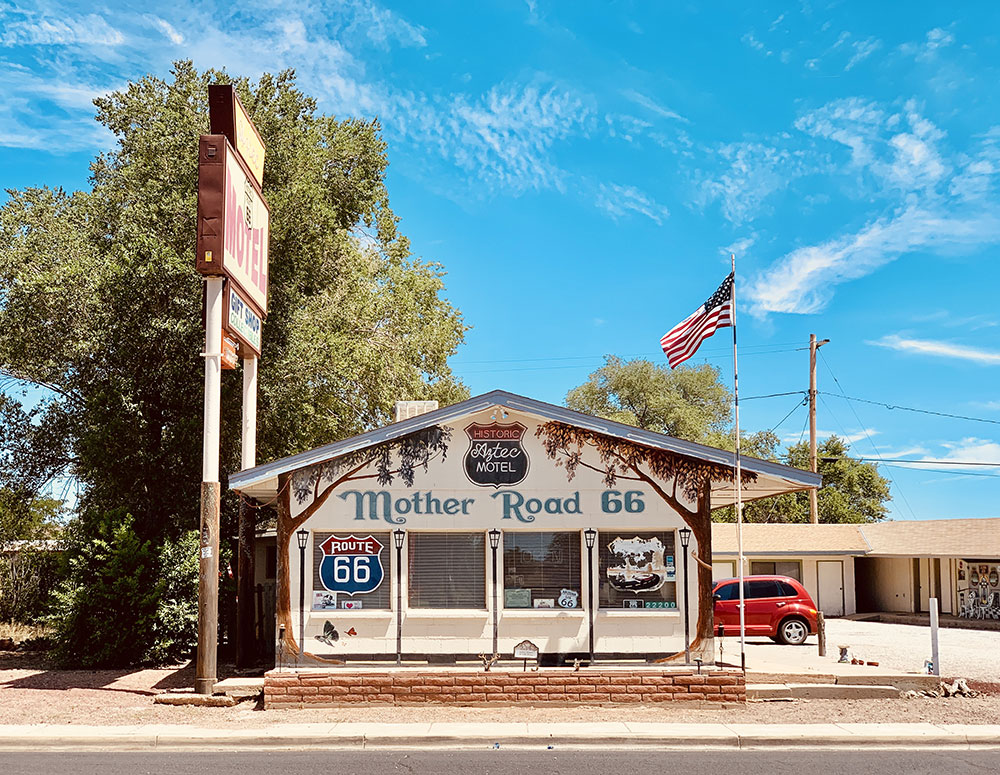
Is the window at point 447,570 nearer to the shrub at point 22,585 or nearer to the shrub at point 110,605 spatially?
the shrub at point 110,605

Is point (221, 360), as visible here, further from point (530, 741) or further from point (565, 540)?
point (530, 741)

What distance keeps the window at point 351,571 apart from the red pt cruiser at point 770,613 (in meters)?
12.1

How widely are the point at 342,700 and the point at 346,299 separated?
1520 cm

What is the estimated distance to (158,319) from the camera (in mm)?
21328

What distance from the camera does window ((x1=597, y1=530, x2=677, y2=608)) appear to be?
15.1m

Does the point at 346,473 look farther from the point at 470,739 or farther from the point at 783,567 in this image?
the point at 783,567

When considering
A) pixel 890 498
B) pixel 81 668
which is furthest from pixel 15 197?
pixel 890 498

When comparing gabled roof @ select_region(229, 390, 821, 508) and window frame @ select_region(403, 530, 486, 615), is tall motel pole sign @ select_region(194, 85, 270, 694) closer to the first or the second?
gabled roof @ select_region(229, 390, 821, 508)

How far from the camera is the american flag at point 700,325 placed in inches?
631

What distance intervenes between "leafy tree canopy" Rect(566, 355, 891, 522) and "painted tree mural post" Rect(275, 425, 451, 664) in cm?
3819

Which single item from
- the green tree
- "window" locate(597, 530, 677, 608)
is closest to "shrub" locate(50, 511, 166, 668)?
"window" locate(597, 530, 677, 608)

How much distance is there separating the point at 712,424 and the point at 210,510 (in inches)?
2008

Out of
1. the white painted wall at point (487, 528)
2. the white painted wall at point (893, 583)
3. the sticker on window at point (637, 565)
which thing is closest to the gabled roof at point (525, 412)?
the white painted wall at point (487, 528)

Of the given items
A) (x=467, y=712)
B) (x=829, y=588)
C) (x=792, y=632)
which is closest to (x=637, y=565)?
(x=467, y=712)
